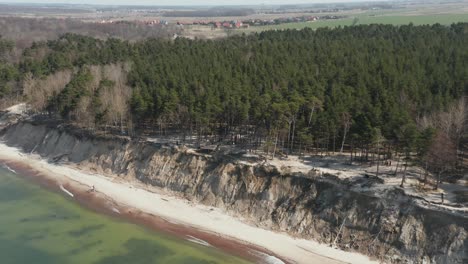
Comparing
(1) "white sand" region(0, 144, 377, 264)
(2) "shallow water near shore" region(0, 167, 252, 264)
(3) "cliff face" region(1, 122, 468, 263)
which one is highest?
(3) "cliff face" region(1, 122, 468, 263)

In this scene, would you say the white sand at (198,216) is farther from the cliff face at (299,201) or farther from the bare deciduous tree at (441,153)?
the bare deciduous tree at (441,153)

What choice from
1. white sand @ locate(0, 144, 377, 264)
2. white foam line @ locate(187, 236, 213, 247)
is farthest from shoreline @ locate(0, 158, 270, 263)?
white sand @ locate(0, 144, 377, 264)

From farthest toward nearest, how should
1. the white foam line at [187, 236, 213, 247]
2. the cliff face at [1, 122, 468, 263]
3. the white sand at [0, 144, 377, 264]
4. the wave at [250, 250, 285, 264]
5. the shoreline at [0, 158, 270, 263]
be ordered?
the white foam line at [187, 236, 213, 247], the shoreline at [0, 158, 270, 263], the white sand at [0, 144, 377, 264], the wave at [250, 250, 285, 264], the cliff face at [1, 122, 468, 263]

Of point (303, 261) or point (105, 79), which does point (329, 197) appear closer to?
point (303, 261)

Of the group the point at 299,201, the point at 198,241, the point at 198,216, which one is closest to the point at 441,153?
the point at 299,201

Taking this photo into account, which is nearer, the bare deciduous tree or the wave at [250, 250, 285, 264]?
the wave at [250, 250, 285, 264]

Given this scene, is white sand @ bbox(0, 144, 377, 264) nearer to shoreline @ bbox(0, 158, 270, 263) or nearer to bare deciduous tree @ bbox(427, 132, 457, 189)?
shoreline @ bbox(0, 158, 270, 263)

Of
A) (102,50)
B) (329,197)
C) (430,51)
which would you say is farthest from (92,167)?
(430,51)
